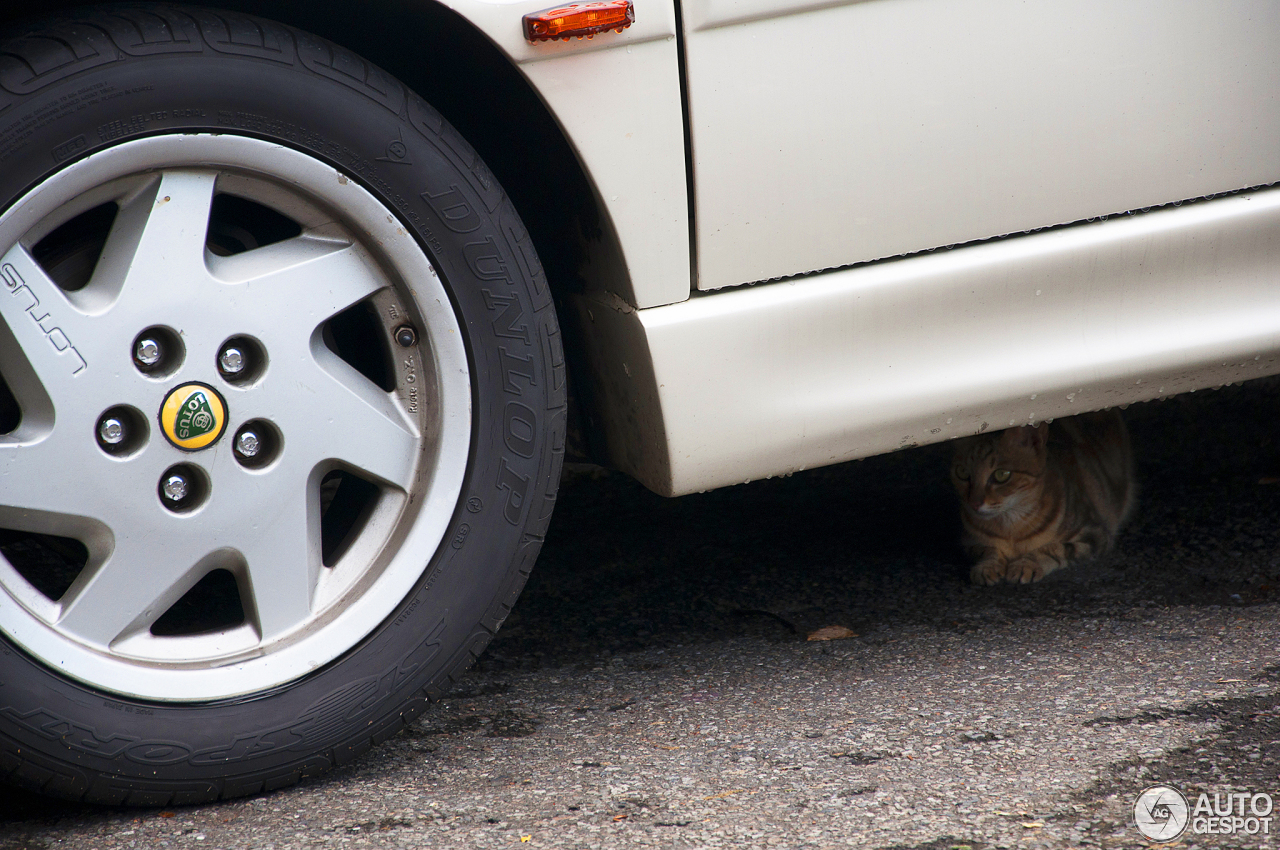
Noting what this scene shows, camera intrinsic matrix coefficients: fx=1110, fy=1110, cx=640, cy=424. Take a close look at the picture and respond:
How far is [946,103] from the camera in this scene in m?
1.73

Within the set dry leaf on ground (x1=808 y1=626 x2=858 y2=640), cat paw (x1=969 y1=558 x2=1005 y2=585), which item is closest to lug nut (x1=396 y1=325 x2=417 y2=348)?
dry leaf on ground (x1=808 y1=626 x2=858 y2=640)

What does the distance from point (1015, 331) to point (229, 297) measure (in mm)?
1246

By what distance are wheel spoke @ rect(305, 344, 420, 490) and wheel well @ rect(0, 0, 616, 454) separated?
381mm

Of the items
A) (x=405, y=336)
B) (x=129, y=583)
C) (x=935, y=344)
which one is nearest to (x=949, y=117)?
(x=935, y=344)

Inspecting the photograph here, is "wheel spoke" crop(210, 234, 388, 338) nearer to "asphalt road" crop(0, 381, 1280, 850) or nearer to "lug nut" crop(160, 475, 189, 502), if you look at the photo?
"lug nut" crop(160, 475, 189, 502)

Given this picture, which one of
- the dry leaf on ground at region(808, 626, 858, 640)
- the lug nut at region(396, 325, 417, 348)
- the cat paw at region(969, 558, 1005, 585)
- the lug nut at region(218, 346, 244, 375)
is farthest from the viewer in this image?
the cat paw at region(969, 558, 1005, 585)

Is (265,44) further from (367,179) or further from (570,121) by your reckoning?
(570,121)

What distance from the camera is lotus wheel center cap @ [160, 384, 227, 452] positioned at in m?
1.53

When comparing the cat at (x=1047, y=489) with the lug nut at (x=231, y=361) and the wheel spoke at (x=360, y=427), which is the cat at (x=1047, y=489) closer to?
the wheel spoke at (x=360, y=427)

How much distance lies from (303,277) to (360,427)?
236 millimetres

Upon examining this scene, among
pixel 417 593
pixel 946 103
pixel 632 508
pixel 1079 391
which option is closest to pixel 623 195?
pixel 946 103

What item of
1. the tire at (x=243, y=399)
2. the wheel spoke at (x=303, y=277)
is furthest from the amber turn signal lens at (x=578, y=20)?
the wheel spoke at (x=303, y=277)

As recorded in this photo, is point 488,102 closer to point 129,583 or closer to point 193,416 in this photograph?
point 193,416

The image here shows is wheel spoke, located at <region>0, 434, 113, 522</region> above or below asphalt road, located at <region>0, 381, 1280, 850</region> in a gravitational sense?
above
